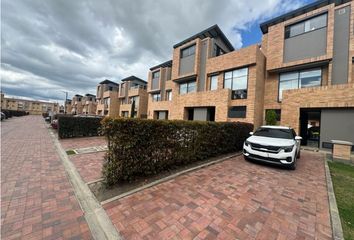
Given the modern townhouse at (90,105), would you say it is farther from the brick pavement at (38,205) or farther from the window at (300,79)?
the brick pavement at (38,205)

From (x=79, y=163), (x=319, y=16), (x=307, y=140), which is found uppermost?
(x=319, y=16)

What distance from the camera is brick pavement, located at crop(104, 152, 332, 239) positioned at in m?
2.82

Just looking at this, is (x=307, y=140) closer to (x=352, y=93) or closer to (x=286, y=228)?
(x=352, y=93)

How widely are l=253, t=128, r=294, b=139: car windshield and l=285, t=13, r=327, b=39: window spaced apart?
35.6ft

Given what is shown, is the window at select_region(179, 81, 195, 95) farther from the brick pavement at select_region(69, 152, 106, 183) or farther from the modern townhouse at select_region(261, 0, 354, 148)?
the brick pavement at select_region(69, 152, 106, 183)

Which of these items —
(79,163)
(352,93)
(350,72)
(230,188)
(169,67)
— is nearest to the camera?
(230,188)

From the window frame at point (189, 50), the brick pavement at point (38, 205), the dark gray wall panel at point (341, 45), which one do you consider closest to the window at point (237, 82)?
the window frame at point (189, 50)

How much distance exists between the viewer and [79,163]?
21.6 ft

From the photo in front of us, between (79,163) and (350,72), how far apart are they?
1766cm

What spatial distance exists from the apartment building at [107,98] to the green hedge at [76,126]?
84.5ft

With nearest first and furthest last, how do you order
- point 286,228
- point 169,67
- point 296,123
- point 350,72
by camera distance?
point 286,228 < point 350,72 < point 296,123 < point 169,67

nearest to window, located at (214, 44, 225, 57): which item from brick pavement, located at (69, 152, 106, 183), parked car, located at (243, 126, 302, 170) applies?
parked car, located at (243, 126, 302, 170)

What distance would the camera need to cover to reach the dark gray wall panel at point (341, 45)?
11812 mm

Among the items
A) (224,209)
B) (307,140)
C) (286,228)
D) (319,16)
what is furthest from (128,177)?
(319,16)
